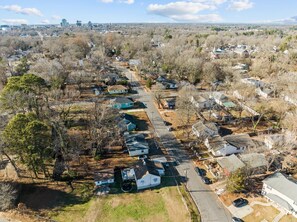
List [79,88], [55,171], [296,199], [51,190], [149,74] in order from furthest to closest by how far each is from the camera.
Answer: [149,74] < [79,88] < [55,171] < [51,190] < [296,199]

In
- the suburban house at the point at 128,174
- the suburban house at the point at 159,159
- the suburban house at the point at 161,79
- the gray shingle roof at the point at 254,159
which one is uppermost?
the suburban house at the point at 161,79

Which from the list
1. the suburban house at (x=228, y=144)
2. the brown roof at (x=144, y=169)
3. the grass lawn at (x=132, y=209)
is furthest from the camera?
the suburban house at (x=228, y=144)

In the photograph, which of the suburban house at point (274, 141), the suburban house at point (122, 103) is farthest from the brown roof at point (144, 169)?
the suburban house at point (122, 103)

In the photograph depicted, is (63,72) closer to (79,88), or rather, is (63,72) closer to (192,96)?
(79,88)

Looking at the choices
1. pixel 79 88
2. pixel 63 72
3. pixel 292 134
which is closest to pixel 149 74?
pixel 79 88

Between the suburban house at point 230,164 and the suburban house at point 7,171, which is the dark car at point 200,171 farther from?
the suburban house at point 7,171

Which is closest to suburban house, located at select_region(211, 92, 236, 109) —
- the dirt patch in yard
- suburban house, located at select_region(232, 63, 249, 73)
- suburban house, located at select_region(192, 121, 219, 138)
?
suburban house, located at select_region(192, 121, 219, 138)

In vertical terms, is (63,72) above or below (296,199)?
above
